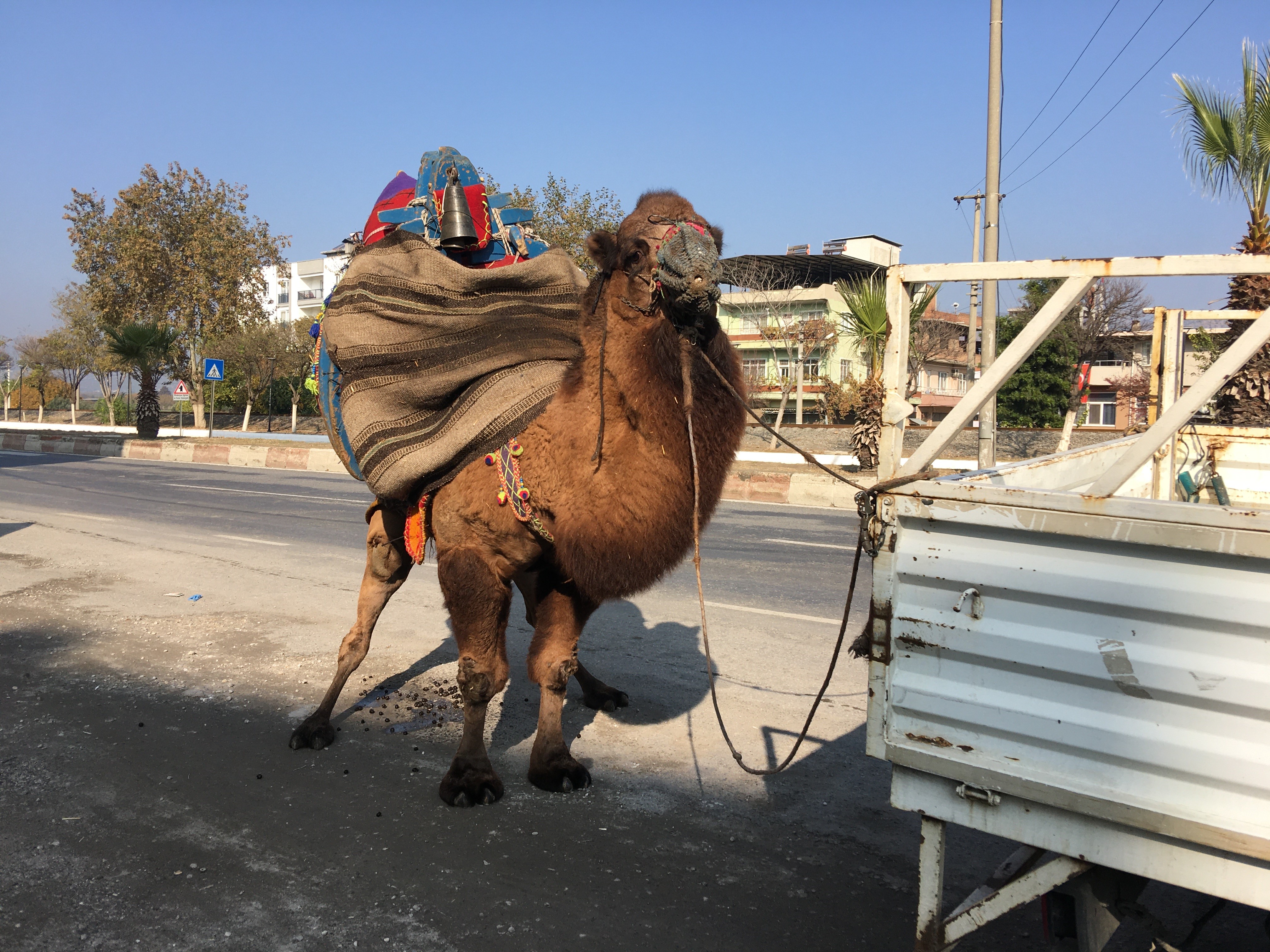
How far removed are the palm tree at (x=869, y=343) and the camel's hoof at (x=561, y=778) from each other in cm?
1503

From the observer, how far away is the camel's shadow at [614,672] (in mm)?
4969

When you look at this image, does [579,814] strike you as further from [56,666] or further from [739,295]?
[739,295]

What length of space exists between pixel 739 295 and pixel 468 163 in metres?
36.7

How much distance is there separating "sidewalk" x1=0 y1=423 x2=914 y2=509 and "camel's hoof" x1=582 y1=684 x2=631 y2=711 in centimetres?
815

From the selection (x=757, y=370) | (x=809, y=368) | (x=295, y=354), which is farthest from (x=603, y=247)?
(x=295, y=354)

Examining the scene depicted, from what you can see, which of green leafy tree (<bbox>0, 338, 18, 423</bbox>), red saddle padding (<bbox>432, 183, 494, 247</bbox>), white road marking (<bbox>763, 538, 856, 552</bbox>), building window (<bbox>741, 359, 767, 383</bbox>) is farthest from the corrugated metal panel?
green leafy tree (<bbox>0, 338, 18, 423</bbox>)

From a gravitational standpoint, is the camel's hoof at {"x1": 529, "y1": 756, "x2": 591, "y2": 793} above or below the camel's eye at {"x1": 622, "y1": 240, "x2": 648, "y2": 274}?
below

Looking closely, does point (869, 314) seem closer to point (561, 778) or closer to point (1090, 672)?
point (561, 778)

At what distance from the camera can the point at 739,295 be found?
41.0 m

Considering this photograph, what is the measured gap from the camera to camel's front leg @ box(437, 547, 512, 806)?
155 inches

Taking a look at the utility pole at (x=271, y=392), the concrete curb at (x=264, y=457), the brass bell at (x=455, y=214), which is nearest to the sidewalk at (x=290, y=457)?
the concrete curb at (x=264, y=457)

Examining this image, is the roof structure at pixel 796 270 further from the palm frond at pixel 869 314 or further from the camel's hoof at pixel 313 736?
the camel's hoof at pixel 313 736

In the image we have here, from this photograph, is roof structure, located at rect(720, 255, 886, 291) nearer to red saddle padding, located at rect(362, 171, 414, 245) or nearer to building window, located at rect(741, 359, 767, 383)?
building window, located at rect(741, 359, 767, 383)

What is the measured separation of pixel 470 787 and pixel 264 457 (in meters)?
25.0
